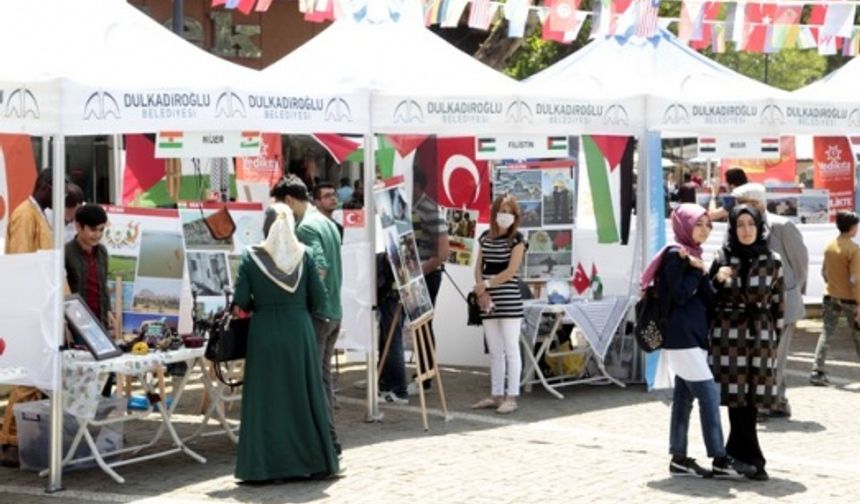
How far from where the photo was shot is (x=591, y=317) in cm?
1197

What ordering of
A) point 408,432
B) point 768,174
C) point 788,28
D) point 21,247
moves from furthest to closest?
point 768,174 → point 788,28 → point 408,432 → point 21,247

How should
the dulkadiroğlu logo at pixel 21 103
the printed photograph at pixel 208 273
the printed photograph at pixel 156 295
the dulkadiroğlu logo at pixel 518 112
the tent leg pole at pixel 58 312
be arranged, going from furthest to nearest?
the dulkadiroğlu logo at pixel 518 112 → the printed photograph at pixel 208 273 → the printed photograph at pixel 156 295 → the tent leg pole at pixel 58 312 → the dulkadiroğlu logo at pixel 21 103

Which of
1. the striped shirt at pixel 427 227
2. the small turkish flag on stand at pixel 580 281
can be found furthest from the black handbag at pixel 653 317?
the small turkish flag on stand at pixel 580 281

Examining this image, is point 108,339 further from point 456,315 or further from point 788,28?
point 788,28

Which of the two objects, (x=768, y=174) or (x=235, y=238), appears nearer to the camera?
(x=235, y=238)

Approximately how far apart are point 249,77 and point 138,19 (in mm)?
799

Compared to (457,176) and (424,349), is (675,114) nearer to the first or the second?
(457,176)

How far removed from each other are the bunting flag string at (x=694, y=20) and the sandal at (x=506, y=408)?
411cm

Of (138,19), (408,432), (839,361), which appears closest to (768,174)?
(839,361)

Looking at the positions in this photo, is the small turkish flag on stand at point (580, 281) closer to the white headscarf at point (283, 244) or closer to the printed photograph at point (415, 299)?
the printed photograph at point (415, 299)

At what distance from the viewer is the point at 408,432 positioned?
1015 cm

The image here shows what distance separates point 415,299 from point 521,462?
63.6 inches

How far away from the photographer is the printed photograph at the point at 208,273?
9.32 metres

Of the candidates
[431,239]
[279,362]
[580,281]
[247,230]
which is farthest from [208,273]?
[580,281]
